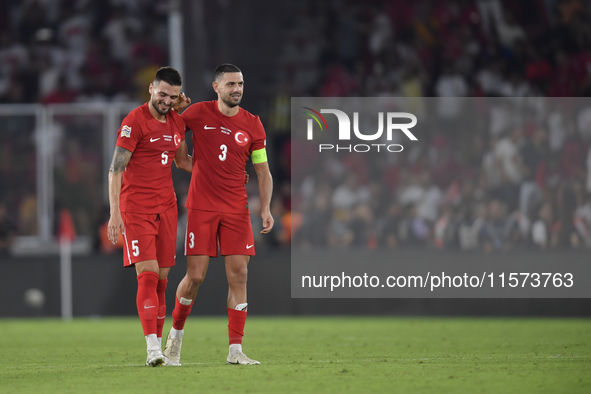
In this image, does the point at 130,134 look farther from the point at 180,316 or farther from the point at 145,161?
the point at 180,316

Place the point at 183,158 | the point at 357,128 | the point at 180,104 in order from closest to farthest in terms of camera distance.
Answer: the point at 180,104 → the point at 183,158 → the point at 357,128

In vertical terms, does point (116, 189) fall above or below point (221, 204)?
above

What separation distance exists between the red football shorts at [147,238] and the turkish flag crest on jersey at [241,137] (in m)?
0.81

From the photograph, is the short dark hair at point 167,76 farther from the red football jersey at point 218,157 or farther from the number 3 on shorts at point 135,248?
the number 3 on shorts at point 135,248

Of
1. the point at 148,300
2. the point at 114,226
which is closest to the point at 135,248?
the point at 114,226

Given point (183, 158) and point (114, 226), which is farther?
point (183, 158)

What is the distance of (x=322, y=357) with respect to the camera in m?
7.71

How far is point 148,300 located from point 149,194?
0.81m

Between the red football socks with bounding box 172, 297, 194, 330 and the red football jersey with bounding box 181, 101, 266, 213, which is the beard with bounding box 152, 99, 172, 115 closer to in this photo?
the red football jersey with bounding box 181, 101, 266, 213

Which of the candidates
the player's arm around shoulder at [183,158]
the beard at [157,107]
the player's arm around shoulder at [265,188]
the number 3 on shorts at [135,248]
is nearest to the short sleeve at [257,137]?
the player's arm around shoulder at [265,188]

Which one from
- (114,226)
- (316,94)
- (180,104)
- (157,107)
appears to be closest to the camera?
(114,226)

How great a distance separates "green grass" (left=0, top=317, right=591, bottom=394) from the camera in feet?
19.1

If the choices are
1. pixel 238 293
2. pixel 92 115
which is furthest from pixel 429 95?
pixel 238 293

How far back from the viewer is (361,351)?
27.2 ft
